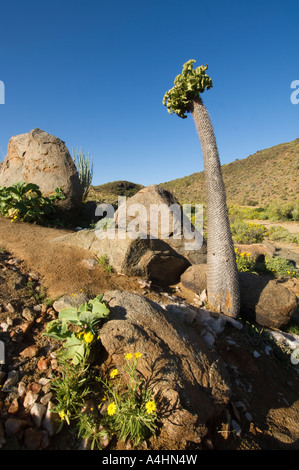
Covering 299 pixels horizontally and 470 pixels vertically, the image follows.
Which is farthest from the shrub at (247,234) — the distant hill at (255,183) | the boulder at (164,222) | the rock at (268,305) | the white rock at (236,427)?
the distant hill at (255,183)

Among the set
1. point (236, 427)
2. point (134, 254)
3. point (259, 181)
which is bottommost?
point (236, 427)

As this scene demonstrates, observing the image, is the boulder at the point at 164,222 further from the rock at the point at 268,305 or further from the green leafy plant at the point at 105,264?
the rock at the point at 268,305

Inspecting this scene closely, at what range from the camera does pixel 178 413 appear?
5.52 ft

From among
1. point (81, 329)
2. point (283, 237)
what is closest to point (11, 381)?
point (81, 329)

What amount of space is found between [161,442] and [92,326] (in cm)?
95

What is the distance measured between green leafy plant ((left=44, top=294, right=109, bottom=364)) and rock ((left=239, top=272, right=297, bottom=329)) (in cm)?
270

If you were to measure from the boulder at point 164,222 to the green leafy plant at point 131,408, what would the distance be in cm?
378

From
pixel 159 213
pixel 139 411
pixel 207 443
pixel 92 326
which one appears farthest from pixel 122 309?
pixel 159 213

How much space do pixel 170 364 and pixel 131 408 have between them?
43 cm

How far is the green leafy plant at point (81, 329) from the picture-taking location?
1.98 m

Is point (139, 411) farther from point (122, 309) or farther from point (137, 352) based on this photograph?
point (122, 309)

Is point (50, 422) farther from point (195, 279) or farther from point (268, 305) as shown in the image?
point (268, 305)

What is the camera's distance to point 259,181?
33.5 m

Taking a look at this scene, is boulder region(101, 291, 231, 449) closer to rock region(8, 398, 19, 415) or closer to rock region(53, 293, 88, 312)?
rock region(53, 293, 88, 312)
